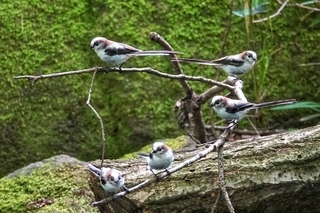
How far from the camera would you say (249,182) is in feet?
9.75

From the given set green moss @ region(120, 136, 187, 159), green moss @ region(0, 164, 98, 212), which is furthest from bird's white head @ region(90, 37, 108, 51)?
green moss @ region(120, 136, 187, 159)

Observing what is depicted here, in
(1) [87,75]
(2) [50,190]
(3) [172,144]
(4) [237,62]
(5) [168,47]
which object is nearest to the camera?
(4) [237,62]

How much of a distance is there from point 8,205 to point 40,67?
1316 millimetres

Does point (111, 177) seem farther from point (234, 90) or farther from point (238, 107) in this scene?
point (234, 90)

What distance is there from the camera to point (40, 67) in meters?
4.48

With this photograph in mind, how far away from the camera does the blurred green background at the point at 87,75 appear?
4.46 m

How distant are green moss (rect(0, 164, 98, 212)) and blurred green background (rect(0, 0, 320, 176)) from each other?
0.72 m

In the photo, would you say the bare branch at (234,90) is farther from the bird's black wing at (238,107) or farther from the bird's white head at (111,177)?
the bird's white head at (111,177)

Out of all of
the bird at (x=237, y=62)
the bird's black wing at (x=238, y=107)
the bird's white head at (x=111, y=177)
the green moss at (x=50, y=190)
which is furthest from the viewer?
the green moss at (x=50, y=190)

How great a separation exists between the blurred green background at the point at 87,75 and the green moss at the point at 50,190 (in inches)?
28.3

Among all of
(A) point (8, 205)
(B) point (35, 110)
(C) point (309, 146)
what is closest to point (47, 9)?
(B) point (35, 110)

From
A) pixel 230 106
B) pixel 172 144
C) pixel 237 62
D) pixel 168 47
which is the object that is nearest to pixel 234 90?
pixel 230 106

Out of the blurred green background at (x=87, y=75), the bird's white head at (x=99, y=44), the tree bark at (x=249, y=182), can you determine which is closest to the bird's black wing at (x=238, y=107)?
the tree bark at (x=249, y=182)

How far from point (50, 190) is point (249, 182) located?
123 cm
